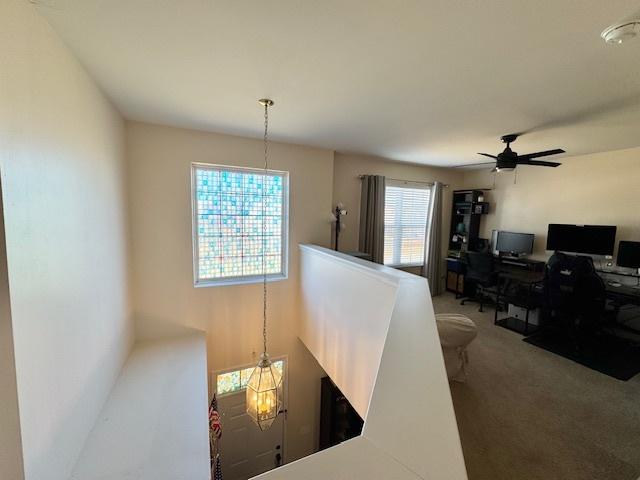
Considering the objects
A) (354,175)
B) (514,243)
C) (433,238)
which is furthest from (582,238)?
(354,175)

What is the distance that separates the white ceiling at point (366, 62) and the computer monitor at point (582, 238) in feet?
4.46

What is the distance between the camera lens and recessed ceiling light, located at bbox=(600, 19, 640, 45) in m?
1.19

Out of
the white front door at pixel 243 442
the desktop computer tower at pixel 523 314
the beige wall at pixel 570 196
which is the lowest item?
the white front door at pixel 243 442

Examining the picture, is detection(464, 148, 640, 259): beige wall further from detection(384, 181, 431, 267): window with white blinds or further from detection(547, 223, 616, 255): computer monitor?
detection(384, 181, 431, 267): window with white blinds

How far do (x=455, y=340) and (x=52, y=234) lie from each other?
3.15 metres

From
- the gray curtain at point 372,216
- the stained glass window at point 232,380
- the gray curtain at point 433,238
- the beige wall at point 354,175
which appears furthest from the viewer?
the gray curtain at point 433,238

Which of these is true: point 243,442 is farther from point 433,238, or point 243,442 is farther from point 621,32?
point 621,32

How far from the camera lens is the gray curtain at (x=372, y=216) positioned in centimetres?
445

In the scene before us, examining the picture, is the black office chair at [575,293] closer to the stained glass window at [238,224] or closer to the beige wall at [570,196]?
the beige wall at [570,196]

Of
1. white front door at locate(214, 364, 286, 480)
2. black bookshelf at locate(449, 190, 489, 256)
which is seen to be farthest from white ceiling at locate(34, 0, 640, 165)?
white front door at locate(214, 364, 286, 480)

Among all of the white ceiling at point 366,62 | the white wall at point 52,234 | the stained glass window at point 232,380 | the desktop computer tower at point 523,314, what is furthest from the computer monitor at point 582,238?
the white wall at point 52,234

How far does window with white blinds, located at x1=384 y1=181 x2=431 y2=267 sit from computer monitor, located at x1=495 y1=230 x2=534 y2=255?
1.29 meters

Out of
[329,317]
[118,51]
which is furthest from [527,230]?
[118,51]

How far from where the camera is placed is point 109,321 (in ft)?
7.35
